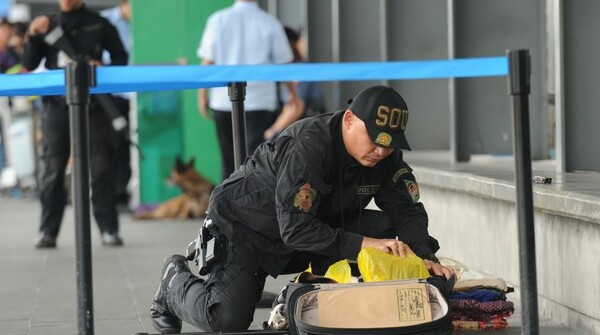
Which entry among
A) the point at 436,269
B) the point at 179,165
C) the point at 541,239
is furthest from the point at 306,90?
the point at 436,269

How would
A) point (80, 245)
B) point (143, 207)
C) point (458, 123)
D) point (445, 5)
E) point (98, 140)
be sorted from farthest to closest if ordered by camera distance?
point (143, 207) < point (445, 5) < point (98, 140) < point (458, 123) < point (80, 245)

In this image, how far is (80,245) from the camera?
4.35m

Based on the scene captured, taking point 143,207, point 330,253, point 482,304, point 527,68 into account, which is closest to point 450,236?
point 482,304

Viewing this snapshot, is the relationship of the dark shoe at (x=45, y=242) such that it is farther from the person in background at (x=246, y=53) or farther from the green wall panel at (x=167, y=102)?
the green wall panel at (x=167, y=102)

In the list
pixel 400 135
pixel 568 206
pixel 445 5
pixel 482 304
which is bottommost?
pixel 482 304

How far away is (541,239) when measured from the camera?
607 centimetres

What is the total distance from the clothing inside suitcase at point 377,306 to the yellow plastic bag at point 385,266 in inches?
4.0

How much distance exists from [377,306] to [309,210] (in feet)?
1.51

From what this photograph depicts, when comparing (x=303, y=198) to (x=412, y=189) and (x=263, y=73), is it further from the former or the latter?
(x=412, y=189)

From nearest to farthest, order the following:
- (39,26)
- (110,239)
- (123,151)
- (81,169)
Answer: (81,169) → (39,26) → (110,239) → (123,151)

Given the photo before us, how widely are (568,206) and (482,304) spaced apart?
571mm

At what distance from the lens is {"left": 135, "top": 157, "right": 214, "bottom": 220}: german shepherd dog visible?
12.2 meters

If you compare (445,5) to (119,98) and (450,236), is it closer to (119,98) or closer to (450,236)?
(119,98)

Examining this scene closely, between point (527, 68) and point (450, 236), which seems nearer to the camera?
point (527, 68)
